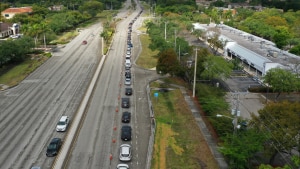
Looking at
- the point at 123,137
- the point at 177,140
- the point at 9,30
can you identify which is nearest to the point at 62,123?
the point at 123,137

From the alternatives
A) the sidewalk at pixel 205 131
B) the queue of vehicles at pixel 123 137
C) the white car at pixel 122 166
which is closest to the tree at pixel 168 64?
the sidewalk at pixel 205 131

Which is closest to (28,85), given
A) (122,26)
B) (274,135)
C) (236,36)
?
(274,135)

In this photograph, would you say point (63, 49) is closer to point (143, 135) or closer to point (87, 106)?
point (87, 106)

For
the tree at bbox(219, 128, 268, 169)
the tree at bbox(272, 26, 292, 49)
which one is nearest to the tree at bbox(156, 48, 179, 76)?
the tree at bbox(219, 128, 268, 169)

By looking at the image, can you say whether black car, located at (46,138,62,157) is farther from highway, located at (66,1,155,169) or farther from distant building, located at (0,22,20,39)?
distant building, located at (0,22,20,39)

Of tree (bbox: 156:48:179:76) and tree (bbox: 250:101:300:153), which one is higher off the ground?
tree (bbox: 156:48:179:76)

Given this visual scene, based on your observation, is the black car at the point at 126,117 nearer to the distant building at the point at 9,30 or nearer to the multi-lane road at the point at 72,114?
the multi-lane road at the point at 72,114
